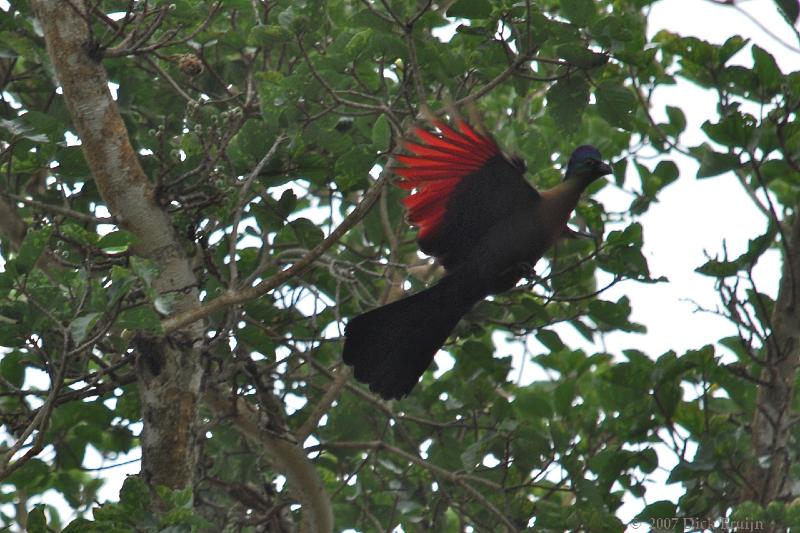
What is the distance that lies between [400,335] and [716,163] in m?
1.57

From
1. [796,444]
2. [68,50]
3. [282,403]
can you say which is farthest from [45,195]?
[796,444]

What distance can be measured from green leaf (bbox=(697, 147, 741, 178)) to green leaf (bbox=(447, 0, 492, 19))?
1.27 m

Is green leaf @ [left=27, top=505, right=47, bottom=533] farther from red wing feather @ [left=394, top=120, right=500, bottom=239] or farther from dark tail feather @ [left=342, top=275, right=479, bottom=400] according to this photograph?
red wing feather @ [left=394, top=120, right=500, bottom=239]

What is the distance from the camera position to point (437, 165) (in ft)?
14.3

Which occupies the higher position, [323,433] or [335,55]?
[335,55]

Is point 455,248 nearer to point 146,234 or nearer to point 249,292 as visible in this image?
point 249,292

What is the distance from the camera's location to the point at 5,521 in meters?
5.88

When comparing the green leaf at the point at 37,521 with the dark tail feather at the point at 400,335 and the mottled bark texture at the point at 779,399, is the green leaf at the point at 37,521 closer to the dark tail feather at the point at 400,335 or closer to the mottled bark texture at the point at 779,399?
the dark tail feather at the point at 400,335

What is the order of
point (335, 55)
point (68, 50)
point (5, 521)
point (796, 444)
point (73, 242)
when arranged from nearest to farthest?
point (73, 242)
point (68, 50)
point (335, 55)
point (796, 444)
point (5, 521)

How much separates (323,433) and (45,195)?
174cm

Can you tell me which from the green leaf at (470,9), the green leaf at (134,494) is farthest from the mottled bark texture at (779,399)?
the green leaf at (134,494)

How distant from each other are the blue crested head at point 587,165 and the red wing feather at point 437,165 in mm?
654

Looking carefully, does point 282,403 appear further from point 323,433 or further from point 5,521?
point 5,521

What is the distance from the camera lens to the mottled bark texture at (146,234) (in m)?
3.82
